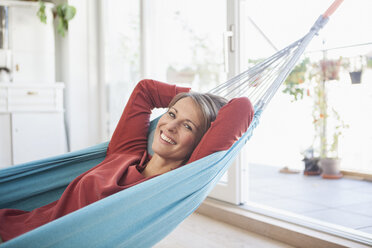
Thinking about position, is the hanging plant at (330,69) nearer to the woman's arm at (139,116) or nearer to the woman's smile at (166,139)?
the woman's arm at (139,116)

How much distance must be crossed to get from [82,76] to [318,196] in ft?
8.17

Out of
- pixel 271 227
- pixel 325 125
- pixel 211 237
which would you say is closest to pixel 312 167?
pixel 325 125

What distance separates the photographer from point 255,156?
4777 millimetres

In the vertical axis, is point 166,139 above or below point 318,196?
above

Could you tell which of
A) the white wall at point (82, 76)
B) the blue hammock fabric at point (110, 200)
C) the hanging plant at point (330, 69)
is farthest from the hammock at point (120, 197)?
the white wall at point (82, 76)

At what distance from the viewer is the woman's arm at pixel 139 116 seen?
165 centimetres

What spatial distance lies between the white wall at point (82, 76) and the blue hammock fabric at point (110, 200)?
2343 mm

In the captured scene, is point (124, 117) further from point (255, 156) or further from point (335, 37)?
point (255, 156)

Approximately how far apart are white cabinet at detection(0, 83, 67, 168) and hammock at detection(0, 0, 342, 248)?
2.08m

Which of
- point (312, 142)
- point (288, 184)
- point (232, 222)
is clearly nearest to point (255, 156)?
point (312, 142)

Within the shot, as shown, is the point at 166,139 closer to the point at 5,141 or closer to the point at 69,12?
the point at 5,141

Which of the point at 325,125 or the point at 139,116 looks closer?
the point at 139,116

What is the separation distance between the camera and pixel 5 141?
3465mm

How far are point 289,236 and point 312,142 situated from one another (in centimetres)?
218
